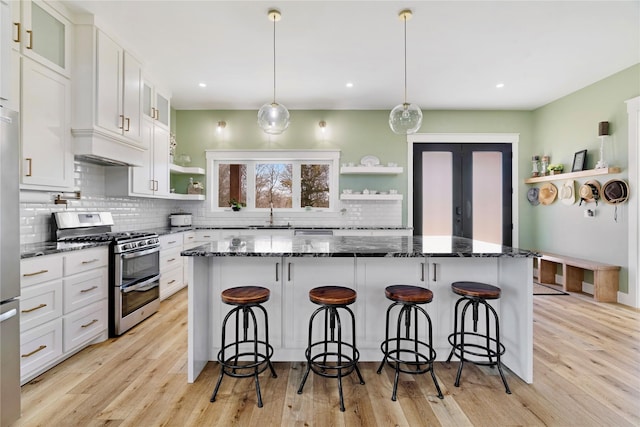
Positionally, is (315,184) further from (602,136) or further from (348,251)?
(602,136)

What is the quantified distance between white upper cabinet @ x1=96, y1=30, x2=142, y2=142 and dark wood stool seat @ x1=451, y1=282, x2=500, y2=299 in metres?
3.34

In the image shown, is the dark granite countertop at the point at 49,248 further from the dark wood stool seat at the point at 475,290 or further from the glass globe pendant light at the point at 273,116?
the dark wood stool seat at the point at 475,290

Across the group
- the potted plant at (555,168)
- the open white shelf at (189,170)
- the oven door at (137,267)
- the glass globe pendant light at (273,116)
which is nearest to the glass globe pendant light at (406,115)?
the glass globe pendant light at (273,116)

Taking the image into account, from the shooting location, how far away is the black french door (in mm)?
5320

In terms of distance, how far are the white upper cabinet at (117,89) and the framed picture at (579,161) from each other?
5698mm

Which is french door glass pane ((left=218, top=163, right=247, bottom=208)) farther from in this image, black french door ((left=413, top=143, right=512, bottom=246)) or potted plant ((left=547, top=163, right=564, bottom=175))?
potted plant ((left=547, top=163, right=564, bottom=175))

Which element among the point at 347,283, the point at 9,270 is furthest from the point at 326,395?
the point at 9,270

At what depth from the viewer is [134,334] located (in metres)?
2.92

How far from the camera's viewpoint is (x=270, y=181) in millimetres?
5398

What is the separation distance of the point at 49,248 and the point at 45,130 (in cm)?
98

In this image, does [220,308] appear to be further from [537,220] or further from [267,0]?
[537,220]

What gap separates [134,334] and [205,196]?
2.79m

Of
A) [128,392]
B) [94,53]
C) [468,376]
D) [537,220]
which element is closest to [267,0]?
[94,53]

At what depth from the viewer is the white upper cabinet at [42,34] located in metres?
2.27
